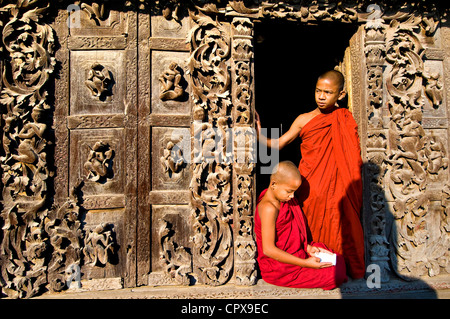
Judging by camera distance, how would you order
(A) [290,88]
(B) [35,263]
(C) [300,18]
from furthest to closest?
(A) [290,88] → (C) [300,18] → (B) [35,263]

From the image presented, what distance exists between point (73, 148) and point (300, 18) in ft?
10.6

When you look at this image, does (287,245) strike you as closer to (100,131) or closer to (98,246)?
(98,246)

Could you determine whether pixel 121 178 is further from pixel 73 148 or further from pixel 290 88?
pixel 290 88

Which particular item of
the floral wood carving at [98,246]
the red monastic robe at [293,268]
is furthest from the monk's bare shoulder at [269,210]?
the floral wood carving at [98,246]

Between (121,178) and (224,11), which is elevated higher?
(224,11)

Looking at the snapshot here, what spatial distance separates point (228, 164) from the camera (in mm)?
3799

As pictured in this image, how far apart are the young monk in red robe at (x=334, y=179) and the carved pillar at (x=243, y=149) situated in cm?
→ 37

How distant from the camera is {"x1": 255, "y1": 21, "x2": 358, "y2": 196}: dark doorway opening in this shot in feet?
14.2

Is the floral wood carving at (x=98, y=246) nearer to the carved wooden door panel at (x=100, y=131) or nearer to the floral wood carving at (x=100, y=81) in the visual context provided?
→ the carved wooden door panel at (x=100, y=131)

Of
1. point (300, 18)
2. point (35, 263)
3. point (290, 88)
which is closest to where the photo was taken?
point (35, 263)

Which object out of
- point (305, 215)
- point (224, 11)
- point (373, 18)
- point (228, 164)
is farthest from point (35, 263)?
point (373, 18)

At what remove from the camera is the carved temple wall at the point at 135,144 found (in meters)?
3.68

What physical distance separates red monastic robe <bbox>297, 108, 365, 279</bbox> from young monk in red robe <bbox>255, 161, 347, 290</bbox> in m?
0.27

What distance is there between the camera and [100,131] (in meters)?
3.81
